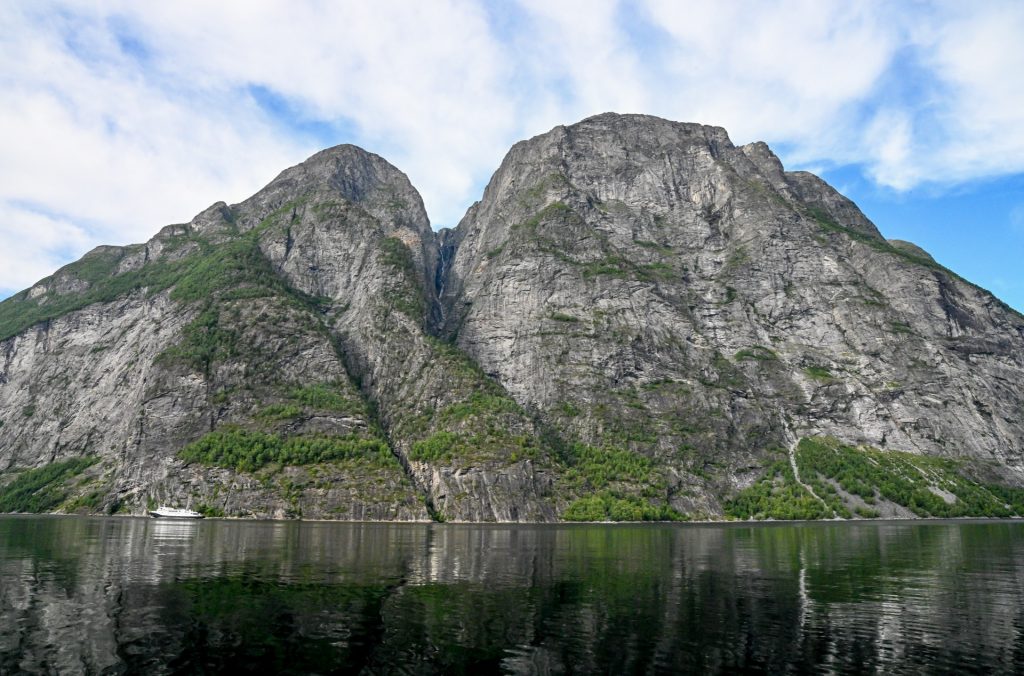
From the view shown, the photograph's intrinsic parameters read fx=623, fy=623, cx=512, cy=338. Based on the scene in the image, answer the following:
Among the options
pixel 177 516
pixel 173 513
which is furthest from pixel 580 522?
pixel 173 513

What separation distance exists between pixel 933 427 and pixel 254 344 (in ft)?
687

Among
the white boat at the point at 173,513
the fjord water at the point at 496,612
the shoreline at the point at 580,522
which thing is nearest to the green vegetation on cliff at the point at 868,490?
the shoreline at the point at 580,522

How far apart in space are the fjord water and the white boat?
7865cm

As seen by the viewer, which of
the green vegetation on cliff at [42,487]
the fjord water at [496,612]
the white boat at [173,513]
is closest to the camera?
the fjord water at [496,612]

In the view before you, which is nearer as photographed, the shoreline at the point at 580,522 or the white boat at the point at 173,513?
the shoreline at the point at 580,522

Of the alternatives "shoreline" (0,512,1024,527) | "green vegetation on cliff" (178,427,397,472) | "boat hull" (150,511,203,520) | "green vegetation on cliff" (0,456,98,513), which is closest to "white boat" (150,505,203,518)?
"boat hull" (150,511,203,520)

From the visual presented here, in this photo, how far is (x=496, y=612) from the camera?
111 feet

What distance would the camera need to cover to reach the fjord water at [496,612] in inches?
963

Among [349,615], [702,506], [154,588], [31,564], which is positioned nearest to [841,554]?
[349,615]

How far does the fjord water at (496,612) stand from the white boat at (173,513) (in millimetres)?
78651

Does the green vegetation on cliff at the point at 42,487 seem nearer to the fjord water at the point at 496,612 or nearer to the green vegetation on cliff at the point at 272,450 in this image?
the green vegetation on cliff at the point at 272,450

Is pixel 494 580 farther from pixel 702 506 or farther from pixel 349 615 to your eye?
pixel 702 506

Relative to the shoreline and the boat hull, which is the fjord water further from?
the boat hull

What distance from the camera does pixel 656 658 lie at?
989 inches
